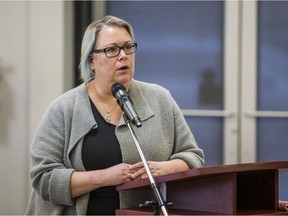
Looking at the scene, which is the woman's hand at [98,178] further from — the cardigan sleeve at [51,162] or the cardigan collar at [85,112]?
the cardigan collar at [85,112]

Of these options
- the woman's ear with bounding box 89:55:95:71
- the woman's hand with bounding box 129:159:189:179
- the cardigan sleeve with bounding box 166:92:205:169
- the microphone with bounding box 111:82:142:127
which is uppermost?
the woman's ear with bounding box 89:55:95:71

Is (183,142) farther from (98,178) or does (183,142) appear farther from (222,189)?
(222,189)

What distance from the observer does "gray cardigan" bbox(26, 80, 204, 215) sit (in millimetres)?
2473

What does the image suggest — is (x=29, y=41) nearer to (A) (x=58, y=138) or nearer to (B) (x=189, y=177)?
(A) (x=58, y=138)

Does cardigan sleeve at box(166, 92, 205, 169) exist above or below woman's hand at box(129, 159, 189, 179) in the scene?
above

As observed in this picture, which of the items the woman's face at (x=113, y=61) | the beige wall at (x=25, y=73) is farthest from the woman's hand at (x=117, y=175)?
the beige wall at (x=25, y=73)

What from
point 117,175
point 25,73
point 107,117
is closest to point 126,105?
point 117,175

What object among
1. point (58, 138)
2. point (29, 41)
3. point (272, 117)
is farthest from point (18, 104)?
point (58, 138)

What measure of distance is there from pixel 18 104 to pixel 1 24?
579mm

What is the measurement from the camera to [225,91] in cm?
470

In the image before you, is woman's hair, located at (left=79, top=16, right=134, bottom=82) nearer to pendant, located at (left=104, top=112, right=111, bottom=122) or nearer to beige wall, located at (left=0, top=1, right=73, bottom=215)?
pendant, located at (left=104, top=112, right=111, bottom=122)

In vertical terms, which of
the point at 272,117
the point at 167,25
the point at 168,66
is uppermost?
the point at 167,25

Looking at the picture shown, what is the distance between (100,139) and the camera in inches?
99.4

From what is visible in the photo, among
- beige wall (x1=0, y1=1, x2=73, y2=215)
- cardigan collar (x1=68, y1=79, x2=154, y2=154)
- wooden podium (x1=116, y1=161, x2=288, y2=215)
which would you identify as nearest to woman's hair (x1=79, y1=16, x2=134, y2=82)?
cardigan collar (x1=68, y1=79, x2=154, y2=154)
